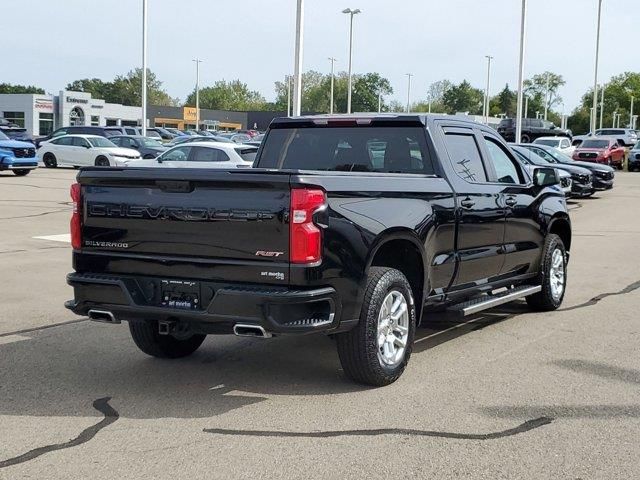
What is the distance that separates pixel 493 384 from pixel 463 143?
2331mm

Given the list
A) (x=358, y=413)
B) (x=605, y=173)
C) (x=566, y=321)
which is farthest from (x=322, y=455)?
(x=605, y=173)

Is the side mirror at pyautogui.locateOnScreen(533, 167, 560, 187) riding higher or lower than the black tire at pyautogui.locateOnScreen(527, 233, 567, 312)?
higher

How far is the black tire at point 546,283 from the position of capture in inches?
332

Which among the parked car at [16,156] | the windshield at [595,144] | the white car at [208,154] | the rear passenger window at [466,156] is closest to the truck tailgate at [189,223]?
the rear passenger window at [466,156]

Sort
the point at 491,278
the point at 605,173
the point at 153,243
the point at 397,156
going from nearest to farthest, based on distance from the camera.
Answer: the point at 153,243, the point at 397,156, the point at 491,278, the point at 605,173

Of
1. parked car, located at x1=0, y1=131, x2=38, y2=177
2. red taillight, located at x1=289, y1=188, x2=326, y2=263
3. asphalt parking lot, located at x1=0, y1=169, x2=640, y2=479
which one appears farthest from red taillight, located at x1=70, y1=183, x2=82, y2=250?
parked car, located at x1=0, y1=131, x2=38, y2=177

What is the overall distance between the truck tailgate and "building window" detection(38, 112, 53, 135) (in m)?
83.5

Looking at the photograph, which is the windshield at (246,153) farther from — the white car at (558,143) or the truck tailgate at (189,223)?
the white car at (558,143)

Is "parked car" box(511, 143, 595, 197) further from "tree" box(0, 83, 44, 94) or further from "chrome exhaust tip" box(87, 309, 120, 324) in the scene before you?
"tree" box(0, 83, 44, 94)

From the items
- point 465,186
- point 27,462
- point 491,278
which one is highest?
point 465,186

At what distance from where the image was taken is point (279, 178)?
5.09 meters

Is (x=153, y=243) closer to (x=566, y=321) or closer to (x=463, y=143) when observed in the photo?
(x=463, y=143)

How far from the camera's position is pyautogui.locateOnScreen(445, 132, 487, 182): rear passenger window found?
7059mm

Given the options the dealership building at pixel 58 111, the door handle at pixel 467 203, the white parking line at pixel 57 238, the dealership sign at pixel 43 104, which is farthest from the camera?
the dealership building at pixel 58 111
